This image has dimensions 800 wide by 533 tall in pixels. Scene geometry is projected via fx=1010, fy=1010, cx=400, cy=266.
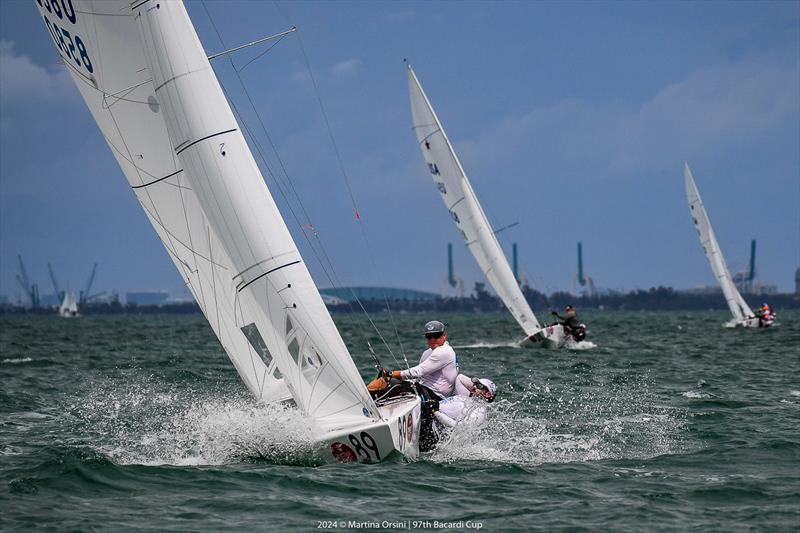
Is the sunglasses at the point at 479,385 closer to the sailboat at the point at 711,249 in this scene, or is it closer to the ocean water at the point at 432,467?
the ocean water at the point at 432,467

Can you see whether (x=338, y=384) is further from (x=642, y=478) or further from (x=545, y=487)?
(x=642, y=478)

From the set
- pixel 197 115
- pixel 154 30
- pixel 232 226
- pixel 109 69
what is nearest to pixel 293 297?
pixel 232 226

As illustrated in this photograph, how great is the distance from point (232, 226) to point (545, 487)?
3.71m

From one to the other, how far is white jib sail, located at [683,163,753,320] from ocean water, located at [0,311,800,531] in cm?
2982

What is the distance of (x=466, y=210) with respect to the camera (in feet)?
97.6

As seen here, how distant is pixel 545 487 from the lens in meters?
8.62

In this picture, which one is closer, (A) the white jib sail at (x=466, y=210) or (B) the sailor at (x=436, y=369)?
(B) the sailor at (x=436, y=369)

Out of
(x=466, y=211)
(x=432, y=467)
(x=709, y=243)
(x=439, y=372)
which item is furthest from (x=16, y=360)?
(x=709, y=243)

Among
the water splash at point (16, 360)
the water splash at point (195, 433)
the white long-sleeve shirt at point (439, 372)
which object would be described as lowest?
the water splash at point (195, 433)

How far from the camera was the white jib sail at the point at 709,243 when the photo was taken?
45688 mm

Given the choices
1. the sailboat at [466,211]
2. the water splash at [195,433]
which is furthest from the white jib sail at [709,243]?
the water splash at [195,433]

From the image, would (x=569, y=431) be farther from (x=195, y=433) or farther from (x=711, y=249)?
(x=711, y=249)

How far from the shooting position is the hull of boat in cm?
934

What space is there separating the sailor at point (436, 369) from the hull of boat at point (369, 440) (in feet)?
2.95
